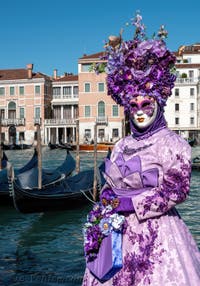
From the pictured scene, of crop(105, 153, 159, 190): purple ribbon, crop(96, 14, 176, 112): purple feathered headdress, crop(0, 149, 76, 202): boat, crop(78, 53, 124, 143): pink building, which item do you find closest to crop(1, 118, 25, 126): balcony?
crop(78, 53, 124, 143): pink building

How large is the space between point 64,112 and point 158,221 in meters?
32.1

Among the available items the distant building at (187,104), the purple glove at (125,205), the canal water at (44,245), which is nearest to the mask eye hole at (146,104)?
the purple glove at (125,205)

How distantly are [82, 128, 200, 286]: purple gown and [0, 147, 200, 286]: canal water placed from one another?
2172 mm

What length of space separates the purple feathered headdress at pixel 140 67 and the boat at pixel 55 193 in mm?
4735

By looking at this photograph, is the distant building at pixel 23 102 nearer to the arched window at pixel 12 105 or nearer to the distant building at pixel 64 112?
the arched window at pixel 12 105

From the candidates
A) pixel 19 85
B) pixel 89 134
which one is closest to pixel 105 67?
pixel 89 134

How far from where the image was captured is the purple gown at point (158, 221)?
5.24 ft

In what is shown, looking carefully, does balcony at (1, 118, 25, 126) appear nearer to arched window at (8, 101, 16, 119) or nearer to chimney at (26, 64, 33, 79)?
arched window at (8, 101, 16, 119)

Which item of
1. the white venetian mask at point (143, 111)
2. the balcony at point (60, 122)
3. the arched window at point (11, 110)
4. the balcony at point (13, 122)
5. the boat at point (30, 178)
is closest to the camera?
the white venetian mask at point (143, 111)

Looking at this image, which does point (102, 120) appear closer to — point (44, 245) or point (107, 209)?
point (44, 245)

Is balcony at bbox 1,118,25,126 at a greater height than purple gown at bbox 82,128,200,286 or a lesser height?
greater

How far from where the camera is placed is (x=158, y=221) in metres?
1.64

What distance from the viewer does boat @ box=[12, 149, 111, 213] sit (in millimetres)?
6902

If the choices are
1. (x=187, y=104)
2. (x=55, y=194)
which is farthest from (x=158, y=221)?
(x=187, y=104)
